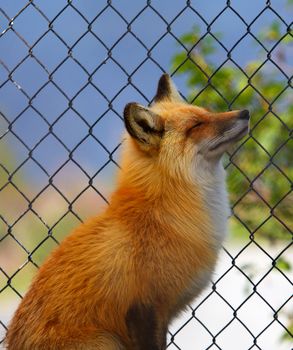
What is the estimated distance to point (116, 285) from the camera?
4172 millimetres

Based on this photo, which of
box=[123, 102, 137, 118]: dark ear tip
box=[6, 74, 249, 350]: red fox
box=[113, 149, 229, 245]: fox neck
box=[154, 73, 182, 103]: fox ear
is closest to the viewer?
box=[6, 74, 249, 350]: red fox

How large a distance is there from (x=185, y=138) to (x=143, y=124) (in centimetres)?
25

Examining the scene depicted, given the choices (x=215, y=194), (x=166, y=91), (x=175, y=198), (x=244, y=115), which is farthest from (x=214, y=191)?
(x=166, y=91)

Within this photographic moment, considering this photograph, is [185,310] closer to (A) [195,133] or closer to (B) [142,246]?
(B) [142,246]

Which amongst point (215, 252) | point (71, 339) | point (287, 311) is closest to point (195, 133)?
point (215, 252)

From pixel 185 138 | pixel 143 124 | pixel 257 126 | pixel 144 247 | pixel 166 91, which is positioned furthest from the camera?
pixel 257 126

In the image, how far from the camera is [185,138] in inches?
179

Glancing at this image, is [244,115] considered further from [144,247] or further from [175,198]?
[144,247]

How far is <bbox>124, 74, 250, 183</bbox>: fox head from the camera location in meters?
4.49

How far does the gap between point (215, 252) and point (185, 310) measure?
13.3 inches

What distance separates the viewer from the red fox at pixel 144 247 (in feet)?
13.6

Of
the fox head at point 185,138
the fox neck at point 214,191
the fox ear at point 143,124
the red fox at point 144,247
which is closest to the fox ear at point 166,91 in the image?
the red fox at point 144,247

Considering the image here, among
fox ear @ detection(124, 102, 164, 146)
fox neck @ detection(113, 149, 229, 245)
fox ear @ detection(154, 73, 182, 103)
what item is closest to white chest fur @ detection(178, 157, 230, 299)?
fox neck @ detection(113, 149, 229, 245)

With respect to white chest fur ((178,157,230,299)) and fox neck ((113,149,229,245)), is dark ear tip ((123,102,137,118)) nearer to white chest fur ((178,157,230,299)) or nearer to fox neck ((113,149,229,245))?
fox neck ((113,149,229,245))
